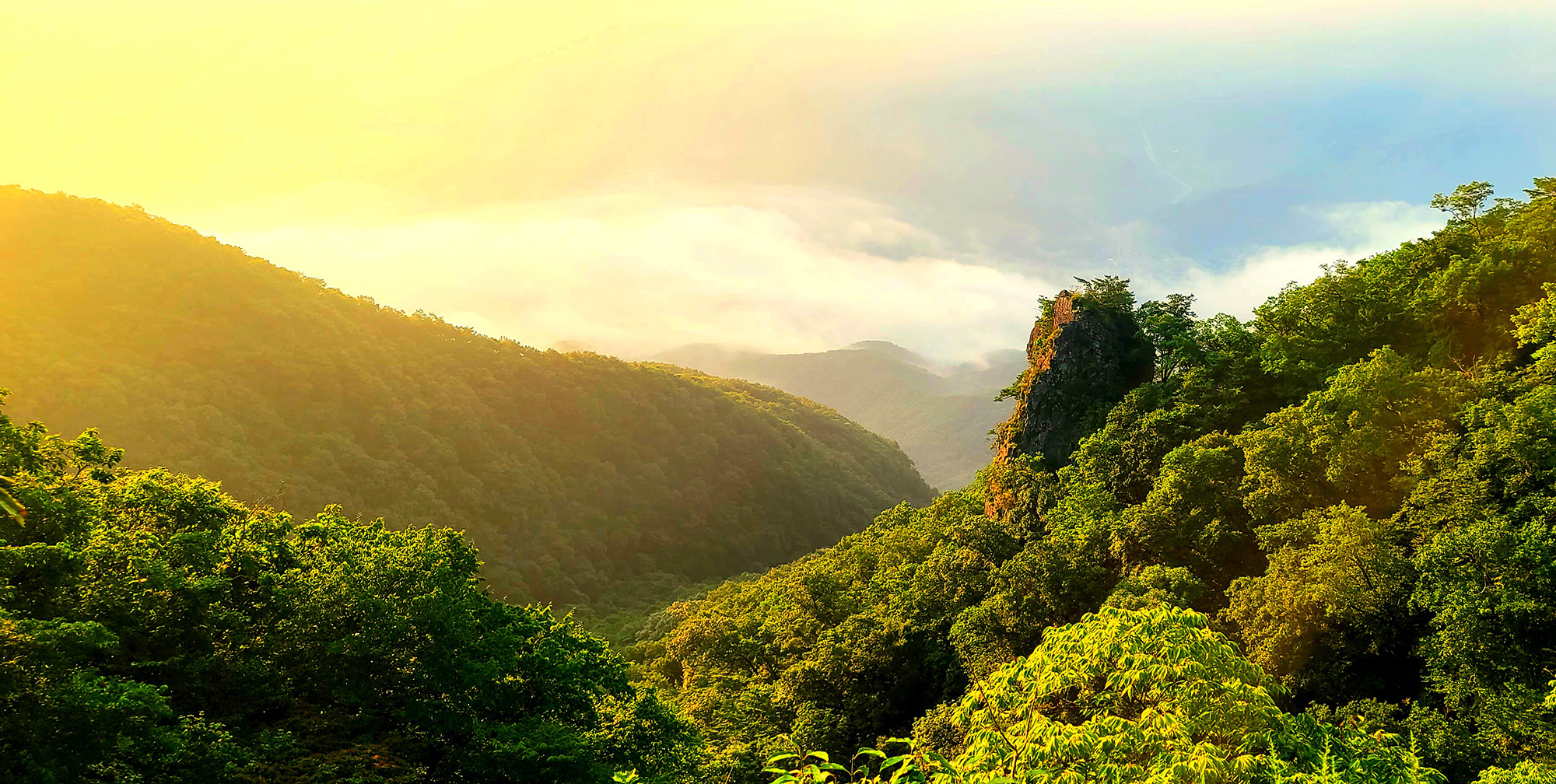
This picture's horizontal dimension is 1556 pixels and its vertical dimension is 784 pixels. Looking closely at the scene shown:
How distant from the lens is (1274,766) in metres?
10.9

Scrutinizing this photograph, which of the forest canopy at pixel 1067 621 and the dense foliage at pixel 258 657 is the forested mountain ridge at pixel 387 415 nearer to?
the forest canopy at pixel 1067 621

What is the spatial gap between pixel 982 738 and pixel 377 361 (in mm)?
131536

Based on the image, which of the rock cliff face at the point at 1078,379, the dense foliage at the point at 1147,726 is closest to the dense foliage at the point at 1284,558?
the dense foliage at the point at 1147,726

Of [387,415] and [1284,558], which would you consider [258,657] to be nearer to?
[1284,558]

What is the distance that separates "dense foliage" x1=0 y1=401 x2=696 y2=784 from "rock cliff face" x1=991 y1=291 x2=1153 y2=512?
40196 mm

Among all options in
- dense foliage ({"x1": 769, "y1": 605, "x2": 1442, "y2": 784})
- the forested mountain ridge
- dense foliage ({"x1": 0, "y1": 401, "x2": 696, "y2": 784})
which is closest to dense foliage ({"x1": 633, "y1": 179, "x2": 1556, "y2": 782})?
dense foliage ({"x1": 769, "y1": 605, "x2": 1442, "y2": 784})

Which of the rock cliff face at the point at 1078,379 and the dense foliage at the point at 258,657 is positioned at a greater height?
the rock cliff face at the point at 1078,379

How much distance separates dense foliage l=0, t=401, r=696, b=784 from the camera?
1645 cm

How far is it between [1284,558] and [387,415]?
116m

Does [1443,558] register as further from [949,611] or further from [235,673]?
[235,673]

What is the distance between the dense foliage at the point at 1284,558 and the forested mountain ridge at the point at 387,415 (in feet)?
202

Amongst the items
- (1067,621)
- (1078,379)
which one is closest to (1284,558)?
(1067,621)

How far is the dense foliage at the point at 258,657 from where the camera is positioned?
16.5 metres

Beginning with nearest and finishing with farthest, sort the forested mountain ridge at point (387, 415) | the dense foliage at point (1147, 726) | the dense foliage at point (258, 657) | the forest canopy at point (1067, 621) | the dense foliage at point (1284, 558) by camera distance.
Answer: the dense foliage at point (1147, 726) < the forest canopy at point (1067, 621) < the dense foliage at point (258, 657) < the dense foliage at point (1284, 558) < the forested mountain ridge at point (387, 415)
